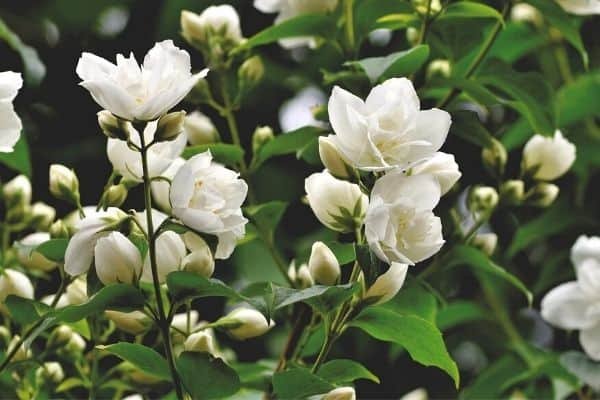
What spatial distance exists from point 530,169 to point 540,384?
453 millimetres

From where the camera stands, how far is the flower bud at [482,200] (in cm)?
130

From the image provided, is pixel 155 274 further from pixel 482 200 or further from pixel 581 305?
pixel 581 305

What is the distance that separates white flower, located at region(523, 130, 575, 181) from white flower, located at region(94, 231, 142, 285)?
1.96ft

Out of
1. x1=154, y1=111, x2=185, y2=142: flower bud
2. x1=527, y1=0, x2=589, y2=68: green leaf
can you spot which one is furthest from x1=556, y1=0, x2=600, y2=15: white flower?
x1=154, y1=111, x2=185, y2=142: flower bud

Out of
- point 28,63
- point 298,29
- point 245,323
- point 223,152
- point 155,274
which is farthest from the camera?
point 28,63

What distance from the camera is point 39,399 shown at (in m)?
1.12

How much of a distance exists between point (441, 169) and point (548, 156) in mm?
418

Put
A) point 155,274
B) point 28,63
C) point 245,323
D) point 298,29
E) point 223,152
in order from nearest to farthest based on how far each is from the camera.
→ 1. point 155,274
2. point 245,323
3. point 223,152
4. point 298,29
5. point 28,63

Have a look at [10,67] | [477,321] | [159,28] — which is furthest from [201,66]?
[477,321]

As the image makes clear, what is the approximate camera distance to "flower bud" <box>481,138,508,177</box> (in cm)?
130

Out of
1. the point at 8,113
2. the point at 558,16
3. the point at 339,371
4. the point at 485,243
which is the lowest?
the point at 485,243

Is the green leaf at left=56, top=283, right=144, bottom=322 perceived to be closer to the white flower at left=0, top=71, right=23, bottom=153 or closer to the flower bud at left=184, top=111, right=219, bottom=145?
the white flower at left=0, top=71, right=23, bottom=153

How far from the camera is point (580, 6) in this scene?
1.33m

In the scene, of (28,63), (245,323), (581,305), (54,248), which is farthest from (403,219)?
(28,63)
